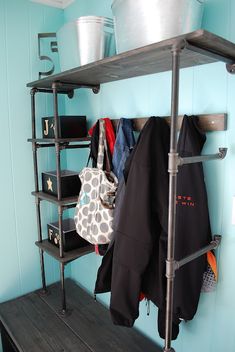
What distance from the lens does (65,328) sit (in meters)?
1.60

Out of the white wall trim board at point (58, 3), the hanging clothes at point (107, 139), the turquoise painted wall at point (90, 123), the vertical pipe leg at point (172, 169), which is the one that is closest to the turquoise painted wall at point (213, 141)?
the turquoise painted wall at point (90, 123)

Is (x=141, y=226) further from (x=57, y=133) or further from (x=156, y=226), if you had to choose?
(x=57, y=133)

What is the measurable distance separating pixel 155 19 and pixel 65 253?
1.32 m

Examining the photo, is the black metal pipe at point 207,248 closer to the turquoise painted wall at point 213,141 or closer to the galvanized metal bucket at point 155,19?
the turquoise painted wall at point 213,141

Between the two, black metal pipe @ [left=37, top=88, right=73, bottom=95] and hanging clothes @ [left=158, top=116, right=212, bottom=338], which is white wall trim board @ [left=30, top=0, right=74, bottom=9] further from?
hanging clothes @ [left=158, top=116, right=212, bottom=338]

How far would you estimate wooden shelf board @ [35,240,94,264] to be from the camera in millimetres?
1633

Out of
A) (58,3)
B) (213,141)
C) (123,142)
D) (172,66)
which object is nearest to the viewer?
(172,66)

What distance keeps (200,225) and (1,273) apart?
1.36m

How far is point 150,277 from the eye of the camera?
1201mm

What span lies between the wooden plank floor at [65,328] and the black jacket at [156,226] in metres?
0.43

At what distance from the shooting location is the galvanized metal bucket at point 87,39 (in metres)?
1.24

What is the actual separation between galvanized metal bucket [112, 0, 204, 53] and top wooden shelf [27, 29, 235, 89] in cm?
6

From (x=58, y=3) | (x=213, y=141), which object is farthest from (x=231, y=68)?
(x=58, y=3)

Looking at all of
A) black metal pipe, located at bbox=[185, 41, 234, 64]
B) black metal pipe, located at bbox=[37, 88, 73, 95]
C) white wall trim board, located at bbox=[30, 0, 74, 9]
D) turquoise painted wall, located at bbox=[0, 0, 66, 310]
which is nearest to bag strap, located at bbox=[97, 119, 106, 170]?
black metal pipe, located at bbox=[37, 88, 73, 95]
